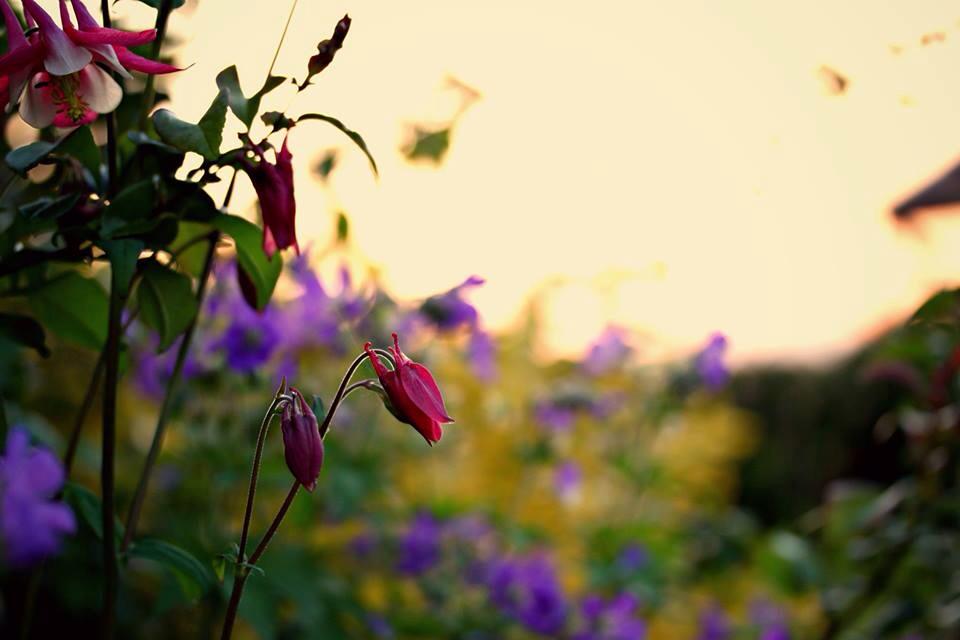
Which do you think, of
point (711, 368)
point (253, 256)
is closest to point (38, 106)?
point (253, 256)

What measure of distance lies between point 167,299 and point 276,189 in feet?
0.45

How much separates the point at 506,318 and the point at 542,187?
83 centimetres

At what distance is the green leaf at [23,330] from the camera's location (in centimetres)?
64

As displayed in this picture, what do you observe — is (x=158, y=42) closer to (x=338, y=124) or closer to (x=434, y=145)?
(x=338, y=124)

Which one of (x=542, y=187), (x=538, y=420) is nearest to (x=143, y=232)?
(x=542, y=187)

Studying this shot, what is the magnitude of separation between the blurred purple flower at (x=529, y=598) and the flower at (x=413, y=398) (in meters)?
0.86

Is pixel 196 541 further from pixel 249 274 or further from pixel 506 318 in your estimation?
pixel 506 318

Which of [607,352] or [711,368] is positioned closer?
[711,368]

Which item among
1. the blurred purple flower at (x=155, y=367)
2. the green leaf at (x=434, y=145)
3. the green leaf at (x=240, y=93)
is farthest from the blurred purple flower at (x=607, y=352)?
the green leaf at (x=240, y=93)

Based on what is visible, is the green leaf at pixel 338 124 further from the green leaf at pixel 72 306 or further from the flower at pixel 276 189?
the green leaf at pixel 72 306

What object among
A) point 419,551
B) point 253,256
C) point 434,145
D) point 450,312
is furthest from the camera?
point 419,551

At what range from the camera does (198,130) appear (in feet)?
1.65

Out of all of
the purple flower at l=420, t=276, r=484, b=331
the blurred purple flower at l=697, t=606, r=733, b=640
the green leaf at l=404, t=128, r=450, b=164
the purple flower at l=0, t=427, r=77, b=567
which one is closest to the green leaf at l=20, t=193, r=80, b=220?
the purple flower at l=0, t=427, r=77, b=567

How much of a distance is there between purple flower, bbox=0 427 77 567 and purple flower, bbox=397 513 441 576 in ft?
2.69
